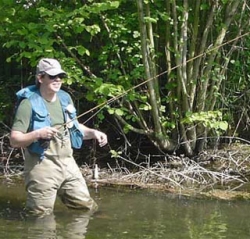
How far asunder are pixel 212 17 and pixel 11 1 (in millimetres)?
2628

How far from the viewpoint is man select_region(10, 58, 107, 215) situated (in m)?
5.69

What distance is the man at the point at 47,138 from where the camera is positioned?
5688 millimetres

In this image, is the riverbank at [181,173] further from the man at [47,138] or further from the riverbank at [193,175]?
the man at [47,138]

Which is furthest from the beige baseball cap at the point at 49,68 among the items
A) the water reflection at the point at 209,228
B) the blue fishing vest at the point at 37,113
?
the water reflection at the point at 209,228

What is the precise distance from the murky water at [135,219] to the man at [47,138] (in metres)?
0.25

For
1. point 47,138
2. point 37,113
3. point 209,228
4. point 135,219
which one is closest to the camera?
point 47,138

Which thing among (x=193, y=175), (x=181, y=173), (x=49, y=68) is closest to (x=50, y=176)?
(x=49, y=68)

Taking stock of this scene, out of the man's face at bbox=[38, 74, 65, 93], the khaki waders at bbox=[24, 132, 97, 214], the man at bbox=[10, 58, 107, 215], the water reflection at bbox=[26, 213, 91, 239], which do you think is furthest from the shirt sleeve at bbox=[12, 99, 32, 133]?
the water reflection at bbox=[26, 213, 91, 239]

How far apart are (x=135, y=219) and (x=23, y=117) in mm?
1543

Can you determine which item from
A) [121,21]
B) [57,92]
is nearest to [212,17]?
[121,21]

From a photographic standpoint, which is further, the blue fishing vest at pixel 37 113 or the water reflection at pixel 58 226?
the blue fishing vest at pixel 37 113

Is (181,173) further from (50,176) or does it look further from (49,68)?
(49,68)

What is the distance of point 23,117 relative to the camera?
18.6 ft

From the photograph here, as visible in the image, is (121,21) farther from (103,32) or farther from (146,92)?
(146,92)
